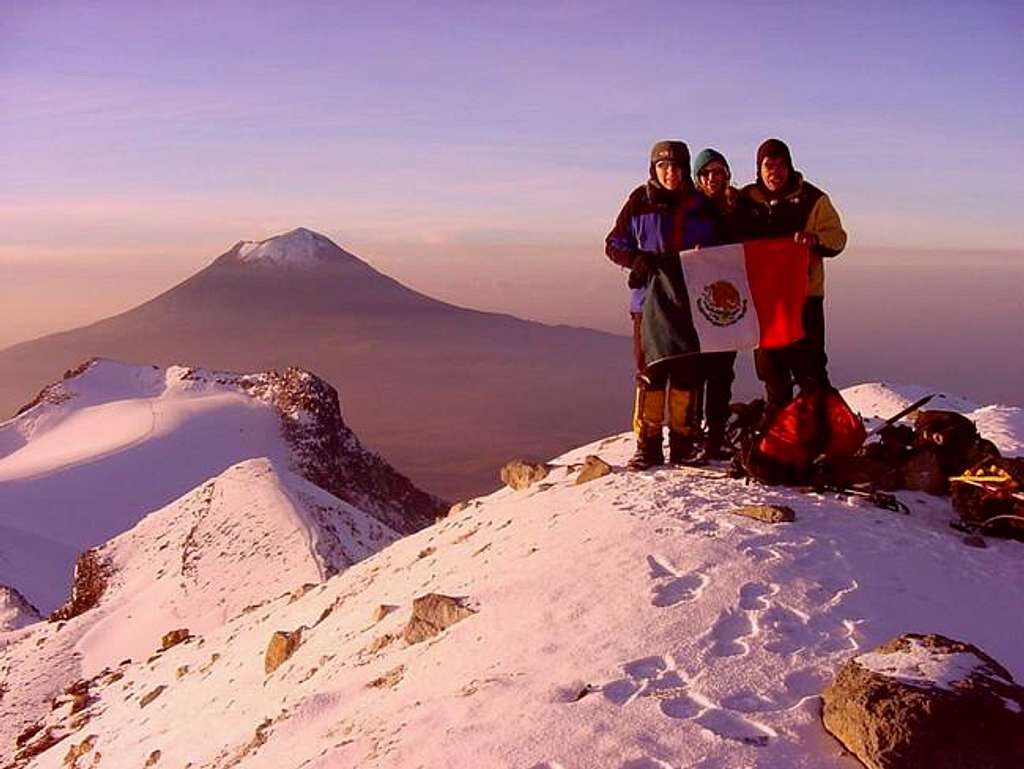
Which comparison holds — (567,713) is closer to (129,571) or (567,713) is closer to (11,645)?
(11,645)

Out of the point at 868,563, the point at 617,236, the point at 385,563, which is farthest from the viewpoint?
the point at 385,563

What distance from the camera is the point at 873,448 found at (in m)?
9.09

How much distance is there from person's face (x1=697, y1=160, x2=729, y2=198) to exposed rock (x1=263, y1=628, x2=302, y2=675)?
5617mm

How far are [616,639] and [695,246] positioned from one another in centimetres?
421

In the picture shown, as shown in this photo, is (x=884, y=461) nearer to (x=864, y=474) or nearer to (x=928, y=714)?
(x=864, y=474)

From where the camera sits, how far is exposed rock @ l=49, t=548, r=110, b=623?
22297 mm

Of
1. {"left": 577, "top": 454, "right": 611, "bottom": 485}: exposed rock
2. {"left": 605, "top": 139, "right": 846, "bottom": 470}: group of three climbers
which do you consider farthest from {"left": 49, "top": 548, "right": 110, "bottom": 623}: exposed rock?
{"left": 605, "top": 139, "right": 846, "bottom": 470}: group of three climbers

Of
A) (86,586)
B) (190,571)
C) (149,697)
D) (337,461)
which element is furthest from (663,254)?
(337,461)

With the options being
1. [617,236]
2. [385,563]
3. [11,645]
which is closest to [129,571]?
[11,645]

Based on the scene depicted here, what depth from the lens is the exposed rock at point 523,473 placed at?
10.5 m

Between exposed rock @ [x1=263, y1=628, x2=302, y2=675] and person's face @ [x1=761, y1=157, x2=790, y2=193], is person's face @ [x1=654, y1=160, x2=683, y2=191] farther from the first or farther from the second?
exposed rock @ [x1=263, y1=628, x2=302, y2=675]

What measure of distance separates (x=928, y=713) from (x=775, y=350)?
492cm

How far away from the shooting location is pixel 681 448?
9289 millimetres

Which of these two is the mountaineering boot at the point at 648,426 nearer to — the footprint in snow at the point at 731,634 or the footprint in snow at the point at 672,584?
the footprint in snow at the point at 672,584
